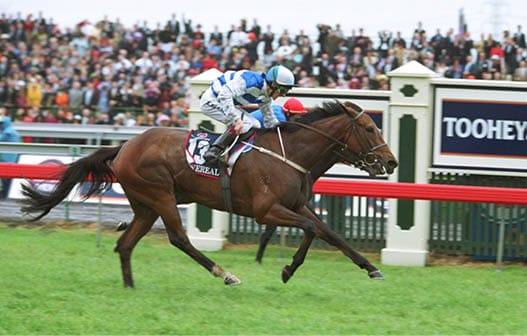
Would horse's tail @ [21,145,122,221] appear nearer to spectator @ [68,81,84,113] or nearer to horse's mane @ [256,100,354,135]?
horse's mane @ [256,100,354,135]

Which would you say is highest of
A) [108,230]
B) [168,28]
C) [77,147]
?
[168,28]

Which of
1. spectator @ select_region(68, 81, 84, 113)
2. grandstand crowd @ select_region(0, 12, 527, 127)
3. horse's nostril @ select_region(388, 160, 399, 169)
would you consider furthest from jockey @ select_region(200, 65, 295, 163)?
spectator @ select_region(68, 81, 84, 113)

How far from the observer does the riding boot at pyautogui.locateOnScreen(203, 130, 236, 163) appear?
824 centimetres

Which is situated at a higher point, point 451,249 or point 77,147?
point 77,147

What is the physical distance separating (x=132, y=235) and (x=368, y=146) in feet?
7.21

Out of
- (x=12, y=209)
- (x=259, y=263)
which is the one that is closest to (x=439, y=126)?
(x=259, y=263)

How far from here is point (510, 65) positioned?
15.7m

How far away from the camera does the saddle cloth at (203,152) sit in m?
8.33

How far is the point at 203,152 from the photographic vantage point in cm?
840

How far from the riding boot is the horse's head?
1072mm

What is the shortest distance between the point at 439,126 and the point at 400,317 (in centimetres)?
439

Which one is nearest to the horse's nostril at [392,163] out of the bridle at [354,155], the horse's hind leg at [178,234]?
the bridle at [354,155]

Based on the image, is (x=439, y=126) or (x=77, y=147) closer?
(x=439, y=126)

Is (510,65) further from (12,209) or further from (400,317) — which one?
(400,317)
